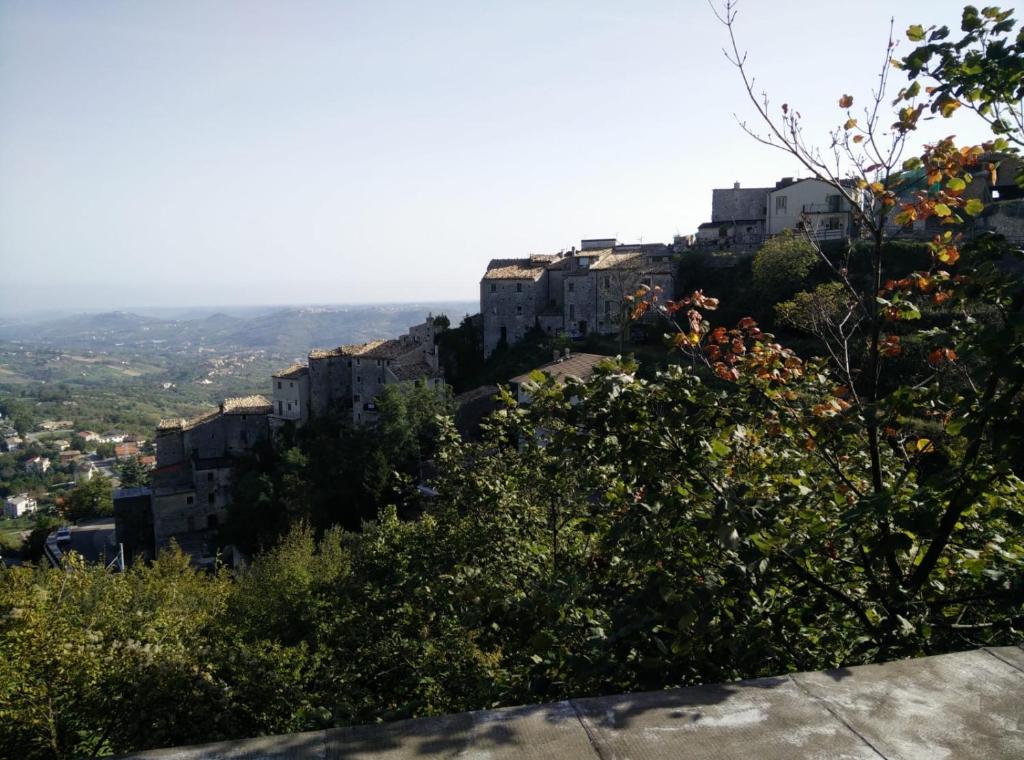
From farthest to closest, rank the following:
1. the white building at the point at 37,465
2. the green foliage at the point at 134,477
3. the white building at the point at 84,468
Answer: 1. the white building at the point at 37,465
2. the white building at the point at 84,468
3. the green foliage at the point at 134,477

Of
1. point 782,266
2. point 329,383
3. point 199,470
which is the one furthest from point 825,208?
point 199,470

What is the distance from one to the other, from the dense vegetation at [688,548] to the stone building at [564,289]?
38592mm

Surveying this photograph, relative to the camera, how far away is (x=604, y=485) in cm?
634

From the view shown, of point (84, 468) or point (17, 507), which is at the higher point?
point (17, 507)

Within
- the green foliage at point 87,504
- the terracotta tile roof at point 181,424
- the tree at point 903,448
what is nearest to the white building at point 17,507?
the green foliage at point 87,504

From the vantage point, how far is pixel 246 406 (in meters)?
54.2

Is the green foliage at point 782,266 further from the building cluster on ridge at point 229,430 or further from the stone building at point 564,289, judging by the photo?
the building cluster on ridge at point 229,430

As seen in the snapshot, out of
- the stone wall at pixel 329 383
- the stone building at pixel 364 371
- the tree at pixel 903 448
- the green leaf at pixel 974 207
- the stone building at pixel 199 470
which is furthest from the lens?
the stone wall at pixel 329 383

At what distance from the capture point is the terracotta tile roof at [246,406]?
5338 cm

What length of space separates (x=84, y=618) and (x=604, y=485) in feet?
46.2

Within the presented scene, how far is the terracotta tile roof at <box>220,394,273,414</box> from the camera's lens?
53375 millimetres

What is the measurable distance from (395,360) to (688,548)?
1783 inches

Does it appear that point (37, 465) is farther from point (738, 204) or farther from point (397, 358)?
point (738, 204)

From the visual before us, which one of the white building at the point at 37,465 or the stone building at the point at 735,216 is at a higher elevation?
the stone building at the point at 735,216
